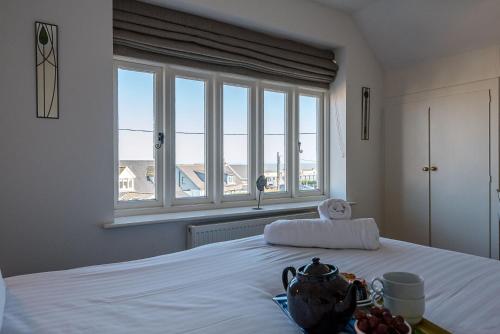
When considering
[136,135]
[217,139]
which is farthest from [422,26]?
[136,135]

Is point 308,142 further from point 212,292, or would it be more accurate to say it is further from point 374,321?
point 374,321

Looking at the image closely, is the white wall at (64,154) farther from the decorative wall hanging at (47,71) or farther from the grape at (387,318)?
the grape at (387,318)

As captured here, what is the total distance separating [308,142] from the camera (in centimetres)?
341

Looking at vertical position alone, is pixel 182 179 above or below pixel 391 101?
below

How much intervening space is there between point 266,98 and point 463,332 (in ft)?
8.42

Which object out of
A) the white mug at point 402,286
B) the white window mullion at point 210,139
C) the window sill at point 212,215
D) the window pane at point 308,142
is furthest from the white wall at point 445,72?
the white mug at point 402,286

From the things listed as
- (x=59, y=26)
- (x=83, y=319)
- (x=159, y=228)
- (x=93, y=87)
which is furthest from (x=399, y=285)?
(x=59, y=26)

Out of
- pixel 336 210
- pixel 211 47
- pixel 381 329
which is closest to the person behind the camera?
pixel 381 329

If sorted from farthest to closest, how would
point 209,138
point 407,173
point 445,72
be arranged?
point 407,173 < point 445,72 < point 209,138

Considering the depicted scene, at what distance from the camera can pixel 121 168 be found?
2.43 m

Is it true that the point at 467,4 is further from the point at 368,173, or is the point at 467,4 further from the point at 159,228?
the point at 159,228

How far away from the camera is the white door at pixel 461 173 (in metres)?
2.78

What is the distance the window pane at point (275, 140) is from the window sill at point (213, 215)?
26cm

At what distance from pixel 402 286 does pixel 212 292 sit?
56 cm
